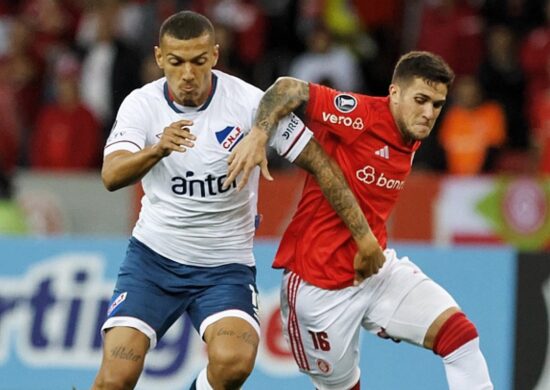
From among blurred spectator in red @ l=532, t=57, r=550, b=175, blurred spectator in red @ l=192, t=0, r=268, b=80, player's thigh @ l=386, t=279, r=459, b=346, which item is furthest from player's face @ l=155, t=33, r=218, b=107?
blurred spectator in red @ l=192, t=0, r=268, b=80

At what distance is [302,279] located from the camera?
7320 millimetres

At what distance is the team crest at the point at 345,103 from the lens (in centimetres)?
709

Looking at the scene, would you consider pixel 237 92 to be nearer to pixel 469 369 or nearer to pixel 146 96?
pixel 146 96

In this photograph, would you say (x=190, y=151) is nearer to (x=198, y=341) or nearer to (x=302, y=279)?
(x=302, y=279)

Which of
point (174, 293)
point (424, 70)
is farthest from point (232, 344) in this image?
point (424, 70)

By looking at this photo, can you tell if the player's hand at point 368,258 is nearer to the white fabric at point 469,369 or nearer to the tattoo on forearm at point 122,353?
the white fabric at point 469,369

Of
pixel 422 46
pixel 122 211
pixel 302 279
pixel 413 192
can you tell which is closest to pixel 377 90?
pixel 422 46

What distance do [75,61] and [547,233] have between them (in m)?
4.88

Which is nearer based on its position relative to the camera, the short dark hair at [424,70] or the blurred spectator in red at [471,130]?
the short dark hair at [424,70]

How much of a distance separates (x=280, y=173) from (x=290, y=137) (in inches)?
234

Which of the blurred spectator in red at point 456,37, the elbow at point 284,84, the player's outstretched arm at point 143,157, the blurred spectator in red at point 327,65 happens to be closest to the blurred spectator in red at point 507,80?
the blurred spectator in red at point 456,37

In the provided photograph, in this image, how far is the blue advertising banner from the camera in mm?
9320

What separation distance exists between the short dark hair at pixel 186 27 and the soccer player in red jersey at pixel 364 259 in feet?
1.48

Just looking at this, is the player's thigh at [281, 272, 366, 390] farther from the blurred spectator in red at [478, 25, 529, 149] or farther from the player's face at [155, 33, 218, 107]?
the blurred spectator in red at [478, 25, 529, 149]
